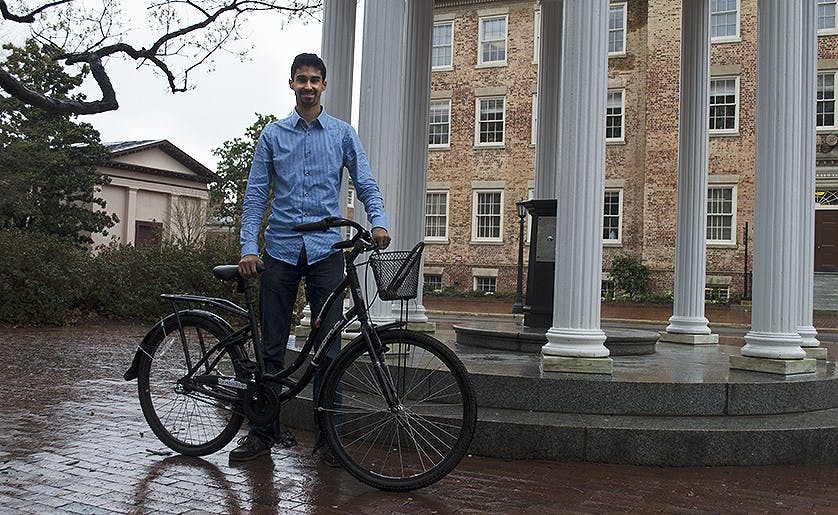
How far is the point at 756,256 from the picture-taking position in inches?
291

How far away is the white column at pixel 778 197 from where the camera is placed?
23.6ft

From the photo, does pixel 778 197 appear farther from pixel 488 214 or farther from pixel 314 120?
pixel 488 214

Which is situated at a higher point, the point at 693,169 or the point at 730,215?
the point at 730,215

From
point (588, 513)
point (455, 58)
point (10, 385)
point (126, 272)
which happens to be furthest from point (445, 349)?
point (455, 58)

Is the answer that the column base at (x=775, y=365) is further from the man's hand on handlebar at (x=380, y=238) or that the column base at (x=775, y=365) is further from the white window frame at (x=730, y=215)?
the white window frame at (x=730, y=215)

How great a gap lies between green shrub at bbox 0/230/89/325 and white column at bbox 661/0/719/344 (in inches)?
473

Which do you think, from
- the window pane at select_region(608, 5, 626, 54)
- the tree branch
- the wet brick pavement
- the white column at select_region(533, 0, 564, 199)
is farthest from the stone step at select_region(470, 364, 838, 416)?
the window pane at select_region(608, 5, 626, 54)

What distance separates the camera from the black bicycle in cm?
474

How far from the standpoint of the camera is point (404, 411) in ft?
16.0

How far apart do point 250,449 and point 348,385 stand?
0.86 metres

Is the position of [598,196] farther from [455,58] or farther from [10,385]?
[455,58]

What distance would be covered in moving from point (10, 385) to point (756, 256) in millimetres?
7256

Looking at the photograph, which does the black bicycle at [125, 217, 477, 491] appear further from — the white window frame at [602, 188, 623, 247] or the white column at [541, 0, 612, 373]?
the white window frame at [602, 188, 623, 247]

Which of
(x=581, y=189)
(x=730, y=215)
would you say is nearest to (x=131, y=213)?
(x=730, y=215)
